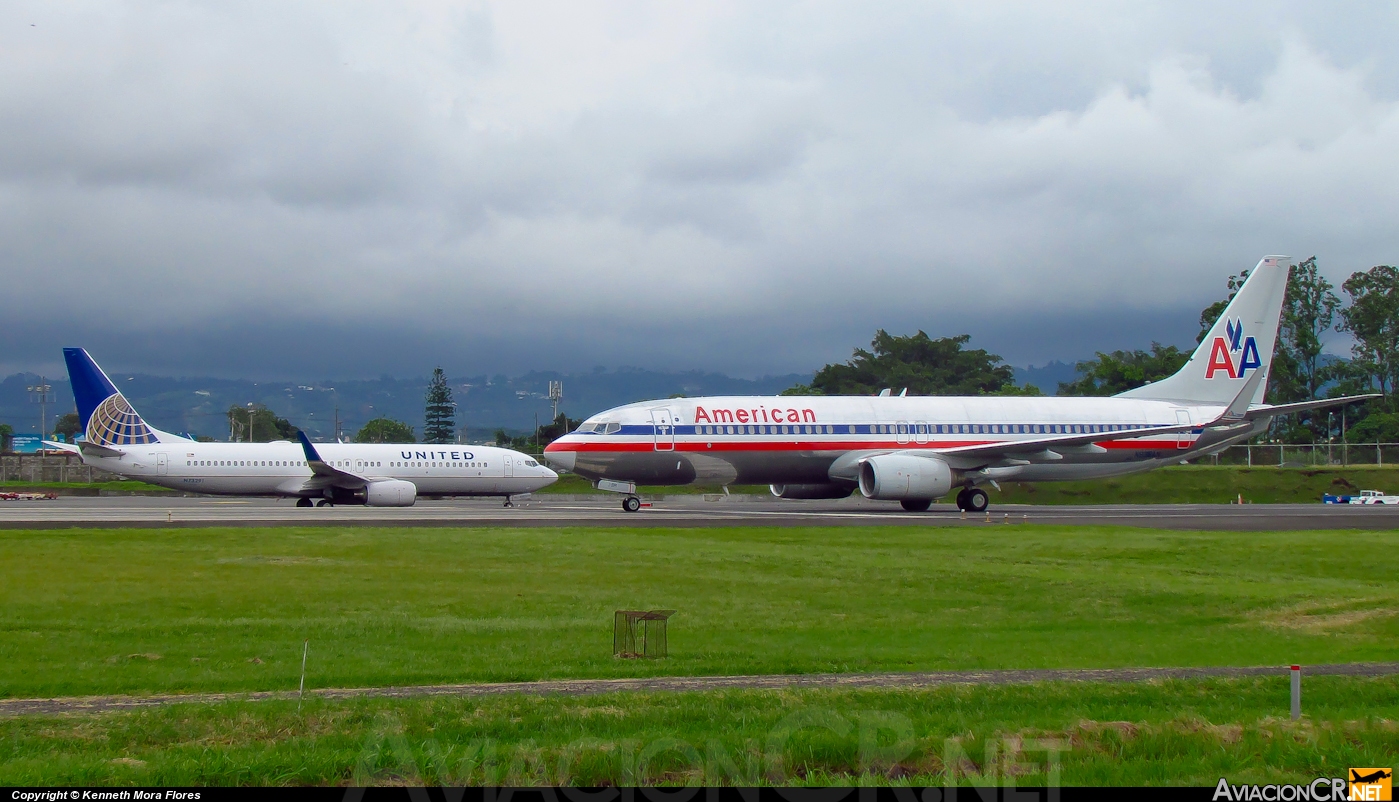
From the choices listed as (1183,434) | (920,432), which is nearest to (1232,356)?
(1183,434)

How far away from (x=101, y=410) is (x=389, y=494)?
15.5m

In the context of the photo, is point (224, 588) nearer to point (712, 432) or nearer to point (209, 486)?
point (712, 432)

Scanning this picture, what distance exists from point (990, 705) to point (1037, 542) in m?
19.6

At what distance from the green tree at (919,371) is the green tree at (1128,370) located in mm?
9119

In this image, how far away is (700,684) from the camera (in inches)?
505

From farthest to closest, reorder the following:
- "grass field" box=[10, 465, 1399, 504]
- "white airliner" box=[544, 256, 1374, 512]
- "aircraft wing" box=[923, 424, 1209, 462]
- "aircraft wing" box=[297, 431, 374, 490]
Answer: "grass field" box=[10, 465, 1399, 504]
"aircraft wing" box=[297, 431, 374, 490]
"aircraft wing" box=[923, 424, 1209, 462]
"white airliner" box=[544, 256, 1374, 512]

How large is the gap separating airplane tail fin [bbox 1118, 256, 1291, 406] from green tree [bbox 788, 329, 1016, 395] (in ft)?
213

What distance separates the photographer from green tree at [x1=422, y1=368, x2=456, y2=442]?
577 ft

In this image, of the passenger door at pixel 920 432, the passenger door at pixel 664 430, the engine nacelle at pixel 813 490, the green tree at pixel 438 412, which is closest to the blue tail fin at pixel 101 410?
the passenger door at pixel 664 430

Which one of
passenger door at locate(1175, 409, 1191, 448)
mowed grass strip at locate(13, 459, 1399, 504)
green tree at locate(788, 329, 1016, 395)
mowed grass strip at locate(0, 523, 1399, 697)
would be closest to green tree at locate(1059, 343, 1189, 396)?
green tree at locate(788, 329, 1016, 395)

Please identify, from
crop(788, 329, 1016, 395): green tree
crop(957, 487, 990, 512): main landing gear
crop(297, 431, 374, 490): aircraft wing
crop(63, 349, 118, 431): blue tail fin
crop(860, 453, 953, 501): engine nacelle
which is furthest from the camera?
crop(788, 329, 1016, 395): green tree

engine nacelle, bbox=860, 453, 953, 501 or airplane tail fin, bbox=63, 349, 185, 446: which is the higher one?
airplane tail fin, bbox=63, 349, 185, 446

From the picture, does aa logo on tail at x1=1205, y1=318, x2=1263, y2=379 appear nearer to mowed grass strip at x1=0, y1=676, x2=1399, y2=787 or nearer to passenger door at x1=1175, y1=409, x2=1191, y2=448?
passenger door at x1=1175, y1=409, x2=1191, y2=448

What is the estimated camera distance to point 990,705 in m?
11.6
